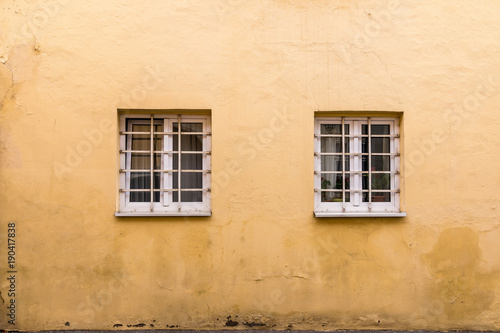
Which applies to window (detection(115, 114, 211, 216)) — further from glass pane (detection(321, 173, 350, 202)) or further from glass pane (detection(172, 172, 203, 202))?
glass pane (detection(321, 173, 350, 202))

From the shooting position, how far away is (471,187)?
15.7 feet

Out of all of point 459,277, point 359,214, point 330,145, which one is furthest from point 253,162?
point 459,277

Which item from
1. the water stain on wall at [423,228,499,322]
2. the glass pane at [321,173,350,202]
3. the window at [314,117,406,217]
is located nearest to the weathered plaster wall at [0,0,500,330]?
the water stain on wall at [423,228,499,322]

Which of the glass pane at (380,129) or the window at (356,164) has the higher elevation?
the glass pane at (380,129)

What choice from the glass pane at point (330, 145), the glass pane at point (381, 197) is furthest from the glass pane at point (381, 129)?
the glass pane at point (381, 197)

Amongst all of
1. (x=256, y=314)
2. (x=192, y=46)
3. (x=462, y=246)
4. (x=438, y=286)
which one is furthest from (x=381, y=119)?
(x=256, y=314)

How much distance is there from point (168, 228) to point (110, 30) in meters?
2.63

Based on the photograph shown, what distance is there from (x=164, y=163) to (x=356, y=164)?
8.47ft

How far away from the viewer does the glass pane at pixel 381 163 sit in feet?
16.4

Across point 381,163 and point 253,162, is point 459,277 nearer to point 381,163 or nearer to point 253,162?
point 381,163

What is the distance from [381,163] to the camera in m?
5.01

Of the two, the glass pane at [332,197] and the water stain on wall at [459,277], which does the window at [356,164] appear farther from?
the water stain on wall at [459,277]

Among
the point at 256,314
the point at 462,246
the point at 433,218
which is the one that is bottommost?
the point at 256,314

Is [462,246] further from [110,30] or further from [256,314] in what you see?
[110,30]
